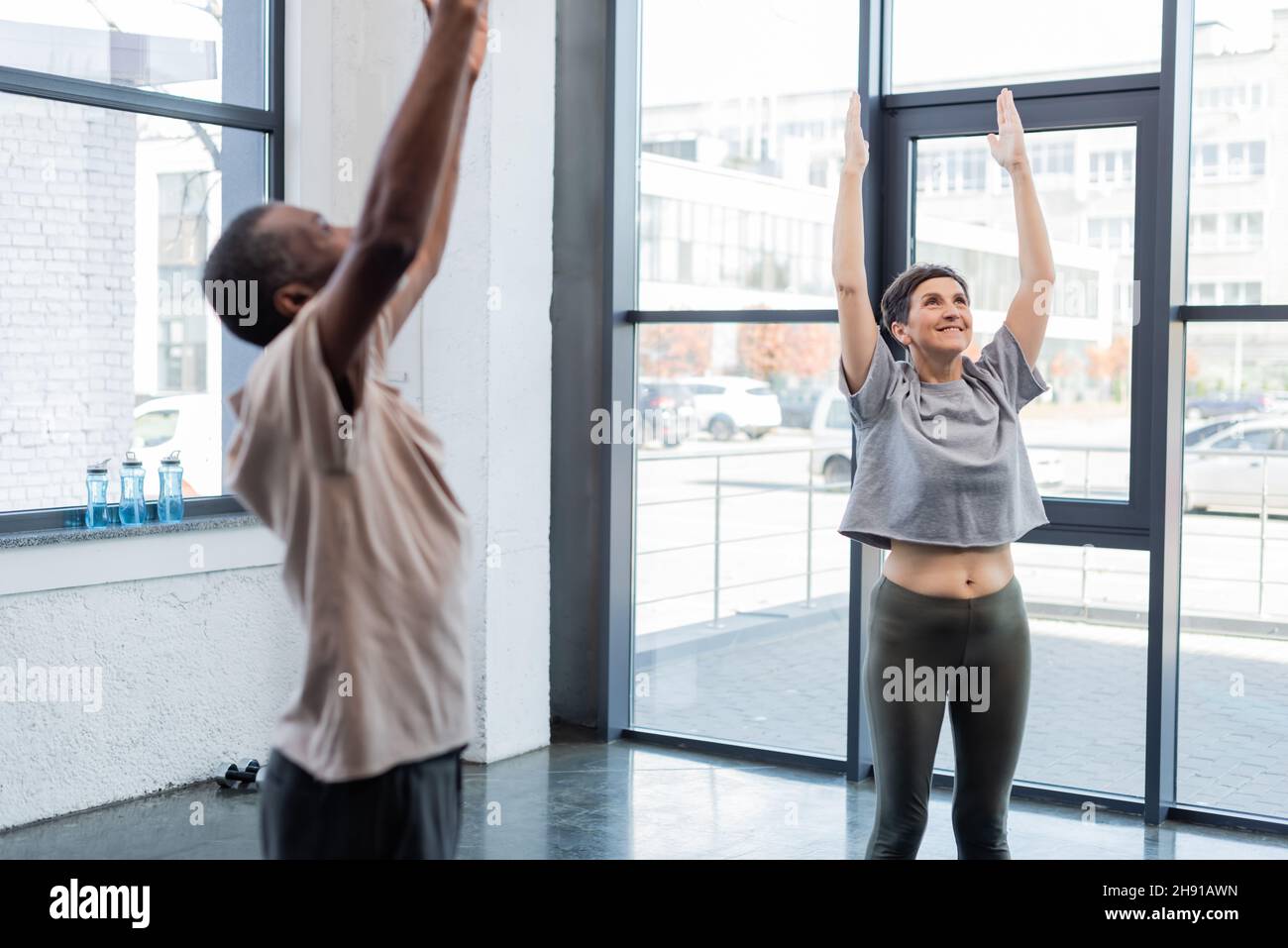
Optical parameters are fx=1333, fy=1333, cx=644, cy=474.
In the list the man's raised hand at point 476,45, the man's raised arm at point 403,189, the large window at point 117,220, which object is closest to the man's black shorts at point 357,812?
the man's raised arm at point 403,189

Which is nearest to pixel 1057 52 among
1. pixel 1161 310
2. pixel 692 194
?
pixel 1161 310

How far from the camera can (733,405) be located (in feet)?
14.3

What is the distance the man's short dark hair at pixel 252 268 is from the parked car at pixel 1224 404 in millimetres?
2955

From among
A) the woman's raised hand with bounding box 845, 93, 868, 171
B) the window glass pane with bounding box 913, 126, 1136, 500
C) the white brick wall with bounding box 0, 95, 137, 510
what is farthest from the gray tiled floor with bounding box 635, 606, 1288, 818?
the white brick wall with bounding box 0, 95, 137, 510

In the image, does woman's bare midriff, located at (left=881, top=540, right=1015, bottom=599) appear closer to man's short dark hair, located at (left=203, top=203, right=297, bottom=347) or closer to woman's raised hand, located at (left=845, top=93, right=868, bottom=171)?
woman's raised hand, located at (left=845, top=93, right=868, bottom=171)

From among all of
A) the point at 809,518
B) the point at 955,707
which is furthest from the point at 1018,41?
the point at 955,707

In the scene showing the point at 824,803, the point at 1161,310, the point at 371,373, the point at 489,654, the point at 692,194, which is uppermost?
the point at 692,194

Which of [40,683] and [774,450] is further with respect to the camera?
[774,450]

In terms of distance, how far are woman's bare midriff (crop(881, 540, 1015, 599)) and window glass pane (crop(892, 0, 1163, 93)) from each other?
1984mm

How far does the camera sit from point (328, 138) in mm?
4320

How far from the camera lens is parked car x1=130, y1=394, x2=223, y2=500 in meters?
3.96
